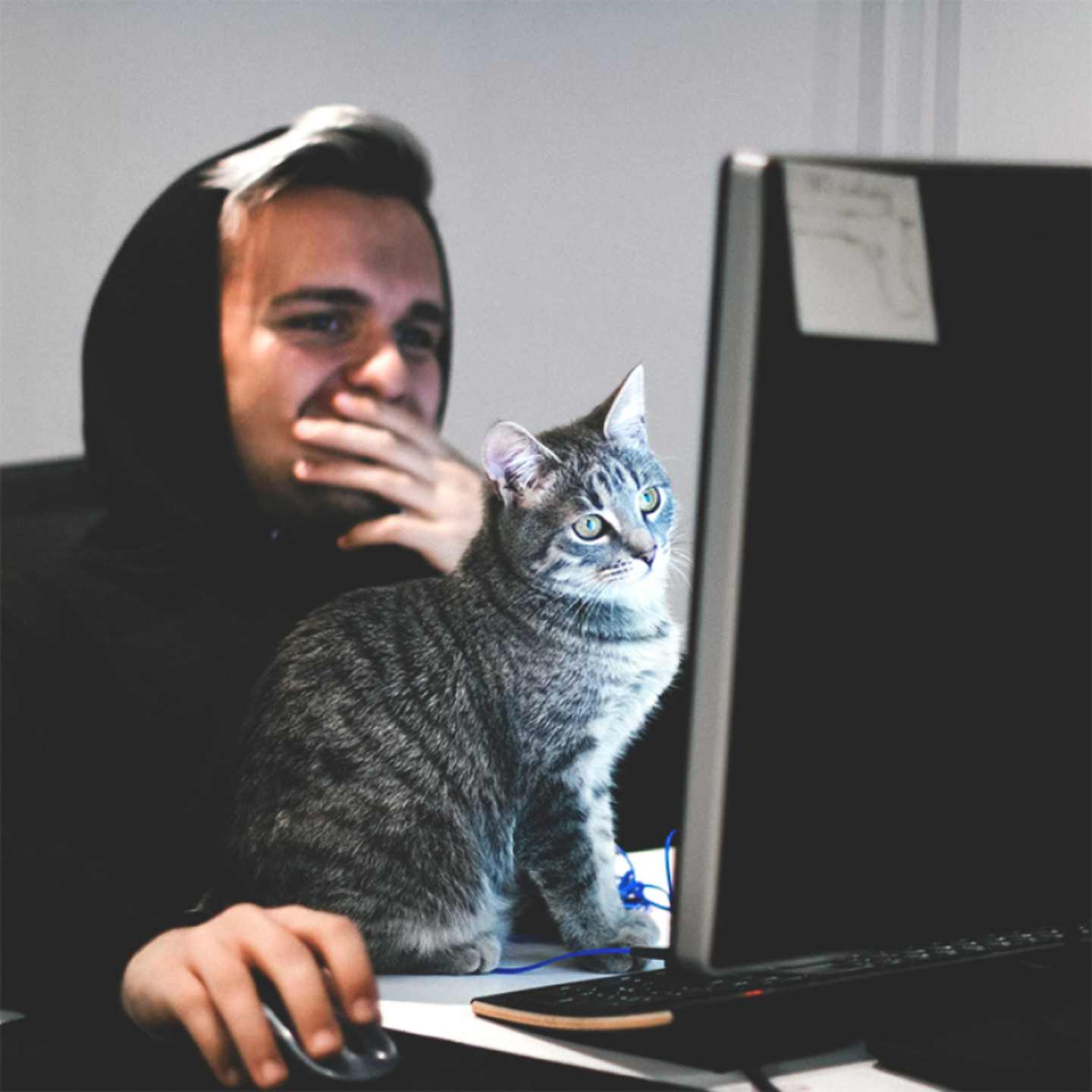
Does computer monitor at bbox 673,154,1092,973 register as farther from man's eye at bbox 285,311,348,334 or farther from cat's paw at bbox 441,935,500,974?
man's eye at bbox 285,311,348,334

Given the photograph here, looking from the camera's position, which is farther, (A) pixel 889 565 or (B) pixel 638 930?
(B) pixel 638 930

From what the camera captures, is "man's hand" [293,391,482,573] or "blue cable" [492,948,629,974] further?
"man's hand" [293,391,482,573]

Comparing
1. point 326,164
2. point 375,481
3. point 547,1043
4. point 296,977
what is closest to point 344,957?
point 296,977

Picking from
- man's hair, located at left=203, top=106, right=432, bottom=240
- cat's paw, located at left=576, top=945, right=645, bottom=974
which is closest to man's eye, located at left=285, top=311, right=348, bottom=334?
man's hair, located at left=203, top=106, right=432, bottom=240

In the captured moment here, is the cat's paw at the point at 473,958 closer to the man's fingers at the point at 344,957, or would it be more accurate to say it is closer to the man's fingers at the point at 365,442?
the man's fingers at the point at 344,957

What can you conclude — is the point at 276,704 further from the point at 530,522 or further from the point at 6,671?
the point at 6,671

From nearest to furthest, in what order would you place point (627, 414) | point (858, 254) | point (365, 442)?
point (858, 254), point (627, 414), point (365, 442)

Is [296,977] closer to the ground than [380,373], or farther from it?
closer to the ground

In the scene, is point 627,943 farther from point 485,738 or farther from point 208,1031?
point 208,1031

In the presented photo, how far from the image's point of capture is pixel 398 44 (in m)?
1.62

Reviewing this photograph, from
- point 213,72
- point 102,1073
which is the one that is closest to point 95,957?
point 102,1073

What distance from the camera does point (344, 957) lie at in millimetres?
653

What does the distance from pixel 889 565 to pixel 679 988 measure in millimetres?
287

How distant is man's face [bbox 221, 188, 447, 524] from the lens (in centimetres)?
133
